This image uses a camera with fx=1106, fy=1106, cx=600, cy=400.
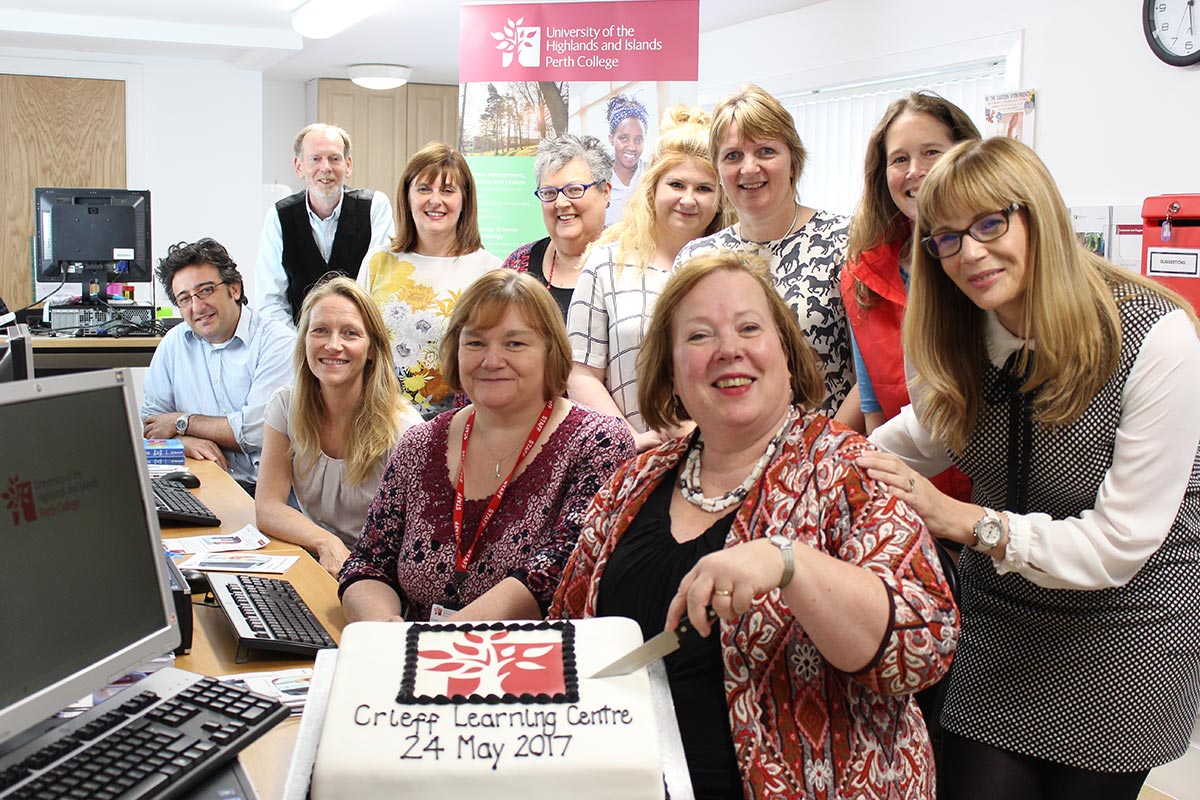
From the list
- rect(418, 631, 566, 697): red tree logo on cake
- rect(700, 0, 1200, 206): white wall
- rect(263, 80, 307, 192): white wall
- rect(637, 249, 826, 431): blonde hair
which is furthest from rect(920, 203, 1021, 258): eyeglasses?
rect(263, 80, 307, 192): white wall

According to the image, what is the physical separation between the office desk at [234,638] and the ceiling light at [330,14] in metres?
3.97

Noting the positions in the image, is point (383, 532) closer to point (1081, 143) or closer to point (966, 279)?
point (966, 279)

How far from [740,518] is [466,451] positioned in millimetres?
805

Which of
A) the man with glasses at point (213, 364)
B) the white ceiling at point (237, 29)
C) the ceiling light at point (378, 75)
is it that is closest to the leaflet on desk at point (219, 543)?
the man with glasses at point (213, 364)

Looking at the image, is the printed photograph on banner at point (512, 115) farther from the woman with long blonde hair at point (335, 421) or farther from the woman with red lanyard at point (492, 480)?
the woman with red lanyard at point (492, 480)

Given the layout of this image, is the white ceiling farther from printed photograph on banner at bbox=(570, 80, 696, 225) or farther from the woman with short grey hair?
the woman with short grey hair

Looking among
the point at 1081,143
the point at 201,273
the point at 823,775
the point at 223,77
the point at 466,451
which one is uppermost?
the point at 223,77

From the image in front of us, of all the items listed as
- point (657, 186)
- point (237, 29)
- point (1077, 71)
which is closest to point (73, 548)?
point (657, 186)

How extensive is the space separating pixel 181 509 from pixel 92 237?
3640 millimetres

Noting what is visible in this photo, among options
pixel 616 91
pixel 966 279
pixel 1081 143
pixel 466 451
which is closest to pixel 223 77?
pixel 616 91

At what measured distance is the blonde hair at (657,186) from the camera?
2902 mm

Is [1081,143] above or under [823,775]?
above

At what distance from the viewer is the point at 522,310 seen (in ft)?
7.23

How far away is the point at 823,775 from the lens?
4.55 ft
